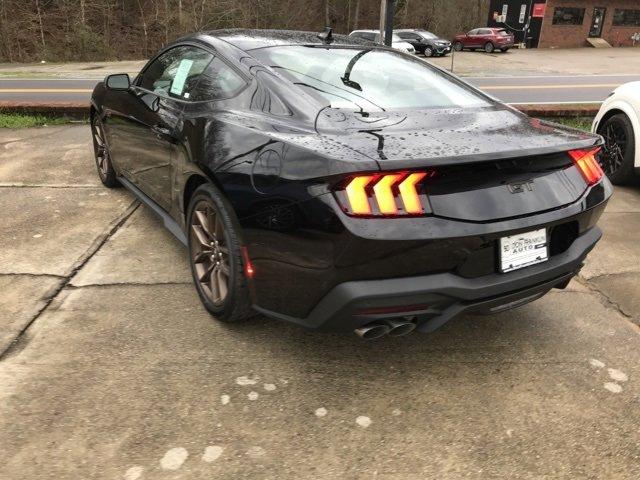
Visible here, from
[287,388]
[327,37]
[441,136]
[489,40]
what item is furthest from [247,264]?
[489,40]

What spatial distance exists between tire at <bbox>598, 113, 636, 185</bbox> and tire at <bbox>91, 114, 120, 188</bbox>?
4756 millimetres

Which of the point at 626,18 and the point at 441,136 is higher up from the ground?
the point at 626,18

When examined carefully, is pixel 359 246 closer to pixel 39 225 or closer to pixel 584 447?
pixel 584 447

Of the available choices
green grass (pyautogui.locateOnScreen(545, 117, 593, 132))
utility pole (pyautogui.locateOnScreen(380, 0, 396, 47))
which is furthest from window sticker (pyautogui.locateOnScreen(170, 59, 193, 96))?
green grass (pyautogui.locateOnScreen(545, 117, 593, 132))

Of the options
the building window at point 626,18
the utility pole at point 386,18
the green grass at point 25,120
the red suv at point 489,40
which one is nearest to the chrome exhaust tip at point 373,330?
the utility pole at point 386,18

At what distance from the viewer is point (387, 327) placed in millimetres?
2195

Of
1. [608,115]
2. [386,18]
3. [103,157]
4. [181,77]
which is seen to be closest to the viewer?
[181,77]

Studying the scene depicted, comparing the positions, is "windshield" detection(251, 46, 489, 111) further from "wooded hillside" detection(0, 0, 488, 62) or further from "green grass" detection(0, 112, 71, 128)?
"wooded hillside" detection(0, 0, 488, 62)

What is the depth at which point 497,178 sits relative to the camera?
219 cm

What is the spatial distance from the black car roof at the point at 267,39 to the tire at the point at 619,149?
3.00 metres

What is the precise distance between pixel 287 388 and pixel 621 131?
4485 millimetres

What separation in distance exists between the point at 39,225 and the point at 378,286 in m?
3.18

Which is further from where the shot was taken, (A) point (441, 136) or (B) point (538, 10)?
(B) point (538, 10)

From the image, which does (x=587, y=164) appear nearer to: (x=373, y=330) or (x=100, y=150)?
(x=373, y=330)
